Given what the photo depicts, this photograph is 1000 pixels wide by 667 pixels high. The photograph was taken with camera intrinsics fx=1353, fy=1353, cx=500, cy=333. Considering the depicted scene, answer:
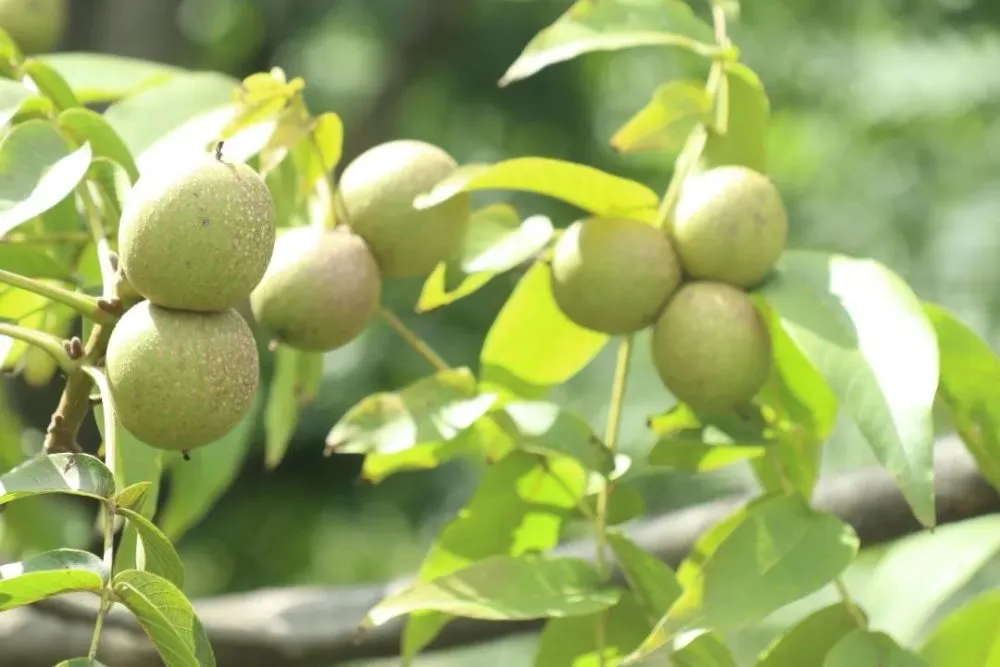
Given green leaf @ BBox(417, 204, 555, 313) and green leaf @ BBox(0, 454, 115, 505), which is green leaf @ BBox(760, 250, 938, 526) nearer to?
green leaf @ BBox(417, 204, 555, 313)

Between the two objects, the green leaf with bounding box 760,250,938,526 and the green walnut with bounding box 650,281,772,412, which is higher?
the green leaf with bounding box 760,250,938,526

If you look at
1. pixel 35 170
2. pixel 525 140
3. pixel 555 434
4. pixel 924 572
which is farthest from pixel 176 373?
pixel 525 140

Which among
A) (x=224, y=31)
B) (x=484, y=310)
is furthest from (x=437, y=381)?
(x=224, y=31)

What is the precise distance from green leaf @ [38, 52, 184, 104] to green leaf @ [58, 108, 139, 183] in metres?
0.21

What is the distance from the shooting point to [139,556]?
63 centimetres

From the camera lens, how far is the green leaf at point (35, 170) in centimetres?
67

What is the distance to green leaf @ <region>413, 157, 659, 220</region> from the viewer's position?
78 cm

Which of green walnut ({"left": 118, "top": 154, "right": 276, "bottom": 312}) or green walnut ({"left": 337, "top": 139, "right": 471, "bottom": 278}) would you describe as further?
green walnut ({"left": 337, "top": 139, "right": 471, "bottom": 278})

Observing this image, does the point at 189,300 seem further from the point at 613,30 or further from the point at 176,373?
the point at 613,30

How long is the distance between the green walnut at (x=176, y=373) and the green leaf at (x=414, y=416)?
148 mm

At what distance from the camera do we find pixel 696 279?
32.8 inches

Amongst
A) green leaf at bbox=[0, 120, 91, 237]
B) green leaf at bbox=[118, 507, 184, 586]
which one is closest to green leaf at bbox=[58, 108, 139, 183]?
green leaf at bbox=[0, 120, 91, 237]

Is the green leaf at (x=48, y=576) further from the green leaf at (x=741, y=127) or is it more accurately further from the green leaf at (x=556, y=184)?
the green leaf at (x=741, y=127)

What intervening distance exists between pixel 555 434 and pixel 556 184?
0.49 ft
